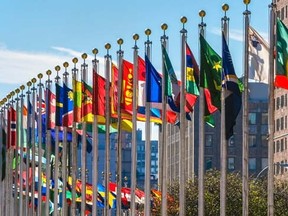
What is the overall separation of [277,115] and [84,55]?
337 ft

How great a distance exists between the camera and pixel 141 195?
4820 inches

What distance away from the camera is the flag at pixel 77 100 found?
8725 centimetres

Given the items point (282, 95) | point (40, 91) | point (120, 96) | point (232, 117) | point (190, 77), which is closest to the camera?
point (232, 117)

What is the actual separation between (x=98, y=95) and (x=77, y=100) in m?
4.46

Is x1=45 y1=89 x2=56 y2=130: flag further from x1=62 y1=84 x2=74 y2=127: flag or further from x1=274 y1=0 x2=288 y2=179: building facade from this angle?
x1=274 y1=0 x2=288 y2=179: building facade

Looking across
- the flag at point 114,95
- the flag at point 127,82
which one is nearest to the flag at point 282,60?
the flag at point 127,82

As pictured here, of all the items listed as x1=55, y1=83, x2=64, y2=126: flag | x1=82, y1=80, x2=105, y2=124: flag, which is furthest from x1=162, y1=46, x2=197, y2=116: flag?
x1=55, y1=83, x2=64, y2=126: flag

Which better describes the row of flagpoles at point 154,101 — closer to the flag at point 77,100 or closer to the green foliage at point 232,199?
the flag at point 77,100

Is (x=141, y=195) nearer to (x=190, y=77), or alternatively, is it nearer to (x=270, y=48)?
(x=190, y=77)

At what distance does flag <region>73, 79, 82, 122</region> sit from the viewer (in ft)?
286

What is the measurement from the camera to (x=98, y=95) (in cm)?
8288

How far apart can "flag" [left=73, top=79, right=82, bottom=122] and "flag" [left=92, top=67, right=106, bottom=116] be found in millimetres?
4149

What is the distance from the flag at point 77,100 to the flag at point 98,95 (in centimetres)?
415

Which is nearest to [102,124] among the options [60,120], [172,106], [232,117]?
[60,120]
